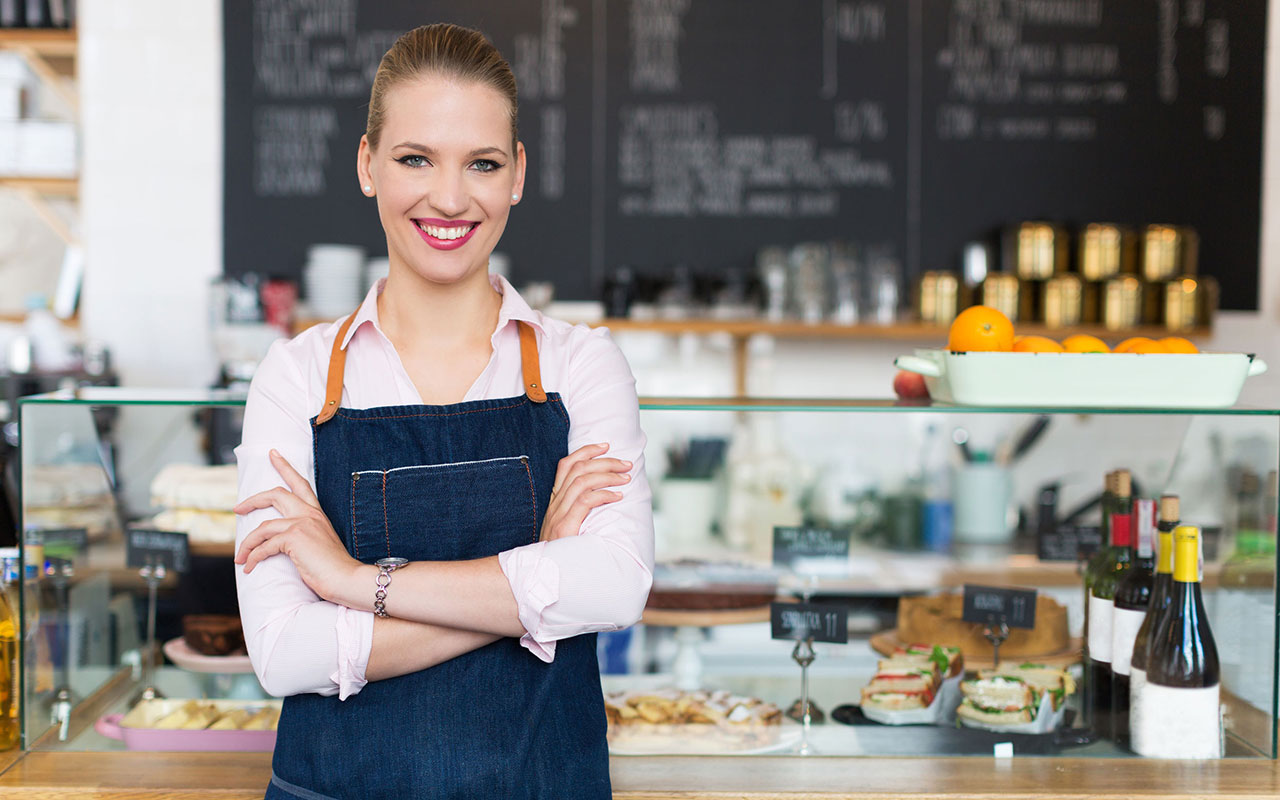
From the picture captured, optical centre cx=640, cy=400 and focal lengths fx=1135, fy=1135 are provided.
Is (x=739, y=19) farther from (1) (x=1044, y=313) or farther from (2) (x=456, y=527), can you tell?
(2) (x=456, y=527)

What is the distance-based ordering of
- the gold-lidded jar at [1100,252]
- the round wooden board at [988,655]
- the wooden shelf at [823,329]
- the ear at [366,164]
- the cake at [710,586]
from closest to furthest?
the ear at [366,164] < the round wooden board at [988,655] < the cake at [710,586] < the wooden shelf at [823,329] < the gold-lidded jar at [1100,252]

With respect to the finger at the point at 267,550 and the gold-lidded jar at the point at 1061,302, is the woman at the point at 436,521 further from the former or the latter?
the gold-lidded jar at the point at 1061,302

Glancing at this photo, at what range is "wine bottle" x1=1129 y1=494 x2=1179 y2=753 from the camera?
140 cm

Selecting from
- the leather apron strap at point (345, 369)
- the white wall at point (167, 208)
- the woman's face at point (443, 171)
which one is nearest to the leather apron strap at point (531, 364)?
the leather apron strap at point (345, 369)

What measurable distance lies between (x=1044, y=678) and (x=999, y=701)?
0.29ft

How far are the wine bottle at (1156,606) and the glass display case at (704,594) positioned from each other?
0.05 metres

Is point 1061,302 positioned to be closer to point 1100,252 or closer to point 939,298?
point 1100,252

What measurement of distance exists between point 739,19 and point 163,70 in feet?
5.77

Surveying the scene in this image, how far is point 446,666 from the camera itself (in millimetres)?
1106

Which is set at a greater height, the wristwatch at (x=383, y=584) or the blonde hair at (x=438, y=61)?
the blonde hair at (x=438, y=61)

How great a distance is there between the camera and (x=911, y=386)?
1.65 m

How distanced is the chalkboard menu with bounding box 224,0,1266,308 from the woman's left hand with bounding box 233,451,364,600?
2.37m

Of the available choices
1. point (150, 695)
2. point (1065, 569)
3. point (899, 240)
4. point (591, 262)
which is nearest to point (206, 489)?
point (150, 695)

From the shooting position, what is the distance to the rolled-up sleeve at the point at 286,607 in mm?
1055
